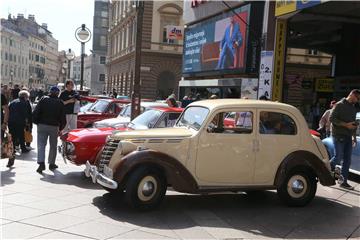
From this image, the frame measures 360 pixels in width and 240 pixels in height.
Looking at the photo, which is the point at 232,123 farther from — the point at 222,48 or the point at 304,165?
the point at 222,48

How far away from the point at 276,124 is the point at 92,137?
3.43 metres

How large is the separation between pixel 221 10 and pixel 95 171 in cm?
2035

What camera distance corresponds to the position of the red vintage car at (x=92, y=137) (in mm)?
8945

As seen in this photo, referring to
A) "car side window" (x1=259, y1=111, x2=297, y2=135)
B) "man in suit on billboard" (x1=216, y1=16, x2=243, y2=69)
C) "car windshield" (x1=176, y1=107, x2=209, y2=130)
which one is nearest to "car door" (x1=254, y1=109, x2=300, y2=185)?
"car side window" (x1=259, y1=111, x2=297, y2=135)

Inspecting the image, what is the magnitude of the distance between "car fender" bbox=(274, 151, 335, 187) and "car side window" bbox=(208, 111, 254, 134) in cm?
78

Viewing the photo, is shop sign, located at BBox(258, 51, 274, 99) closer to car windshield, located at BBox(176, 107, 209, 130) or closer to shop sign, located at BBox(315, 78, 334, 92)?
shop sign, located at BBox(315, 78, 334, 92)

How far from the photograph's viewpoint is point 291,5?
51.9ft

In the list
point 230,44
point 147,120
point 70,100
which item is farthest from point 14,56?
point 147,120

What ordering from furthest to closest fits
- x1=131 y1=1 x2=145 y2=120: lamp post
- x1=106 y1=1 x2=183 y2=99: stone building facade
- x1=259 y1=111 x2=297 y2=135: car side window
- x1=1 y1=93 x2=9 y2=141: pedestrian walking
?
x1=106 y1=1 x2=183 y2=99: stone building facade, x1=131 y1=1 x2=145 y2=120: lamp post, x1=1 y1=93 x2=9 y2=141: pedestrian walking, x1=259 y1=111 x2=297 y2=135: car side window

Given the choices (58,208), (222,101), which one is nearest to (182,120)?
(222,101)

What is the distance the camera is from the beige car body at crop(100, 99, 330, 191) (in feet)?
23.1

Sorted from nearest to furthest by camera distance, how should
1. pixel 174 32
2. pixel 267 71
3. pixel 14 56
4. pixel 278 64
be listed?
pixel 278 64 → pixel 267 71 → pixel 174 32 → pixel 14 56

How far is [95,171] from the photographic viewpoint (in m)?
7.22

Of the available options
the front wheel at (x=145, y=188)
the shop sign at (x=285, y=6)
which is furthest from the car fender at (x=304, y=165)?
the shop sign at (x=285, y=6)
